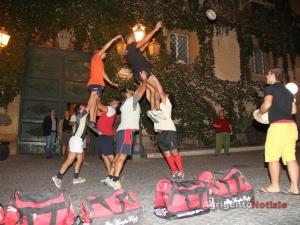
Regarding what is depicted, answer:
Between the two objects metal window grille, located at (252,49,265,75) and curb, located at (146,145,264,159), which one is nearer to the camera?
curb, located at (146,145,264,159)

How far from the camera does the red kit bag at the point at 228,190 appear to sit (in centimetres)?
499

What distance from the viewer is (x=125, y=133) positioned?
6.77 metres

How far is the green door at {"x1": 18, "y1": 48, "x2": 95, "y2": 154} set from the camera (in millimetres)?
14320

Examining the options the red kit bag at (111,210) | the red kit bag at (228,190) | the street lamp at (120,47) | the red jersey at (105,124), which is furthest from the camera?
the street lamp at (120,47)

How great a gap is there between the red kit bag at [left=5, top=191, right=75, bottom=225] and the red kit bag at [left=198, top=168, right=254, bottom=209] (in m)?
2.11

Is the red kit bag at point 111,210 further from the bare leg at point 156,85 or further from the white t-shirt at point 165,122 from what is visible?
the bare leg at point 156,85

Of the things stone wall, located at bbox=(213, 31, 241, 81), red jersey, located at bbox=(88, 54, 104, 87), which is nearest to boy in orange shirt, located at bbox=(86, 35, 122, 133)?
red jersey, located at bbox=(88, 54, 104, 87)

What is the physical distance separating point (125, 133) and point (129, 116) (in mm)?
371

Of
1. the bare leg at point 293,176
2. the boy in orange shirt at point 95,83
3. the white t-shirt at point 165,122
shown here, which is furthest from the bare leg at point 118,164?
the bare leg at point 293,176

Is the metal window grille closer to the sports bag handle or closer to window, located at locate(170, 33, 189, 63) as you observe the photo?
window, located at locate(170, 33, 189, 63)

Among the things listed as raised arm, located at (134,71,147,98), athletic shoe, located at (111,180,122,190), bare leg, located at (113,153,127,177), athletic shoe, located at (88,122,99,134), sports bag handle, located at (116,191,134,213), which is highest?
raised arm, located at (134,71,147,98)

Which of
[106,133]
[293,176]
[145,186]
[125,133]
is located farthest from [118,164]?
[293,176]

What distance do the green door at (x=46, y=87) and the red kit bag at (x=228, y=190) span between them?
10.5 metres

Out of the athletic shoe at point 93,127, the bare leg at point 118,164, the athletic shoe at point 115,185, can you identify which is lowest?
the athletic shoe at point 115,185
